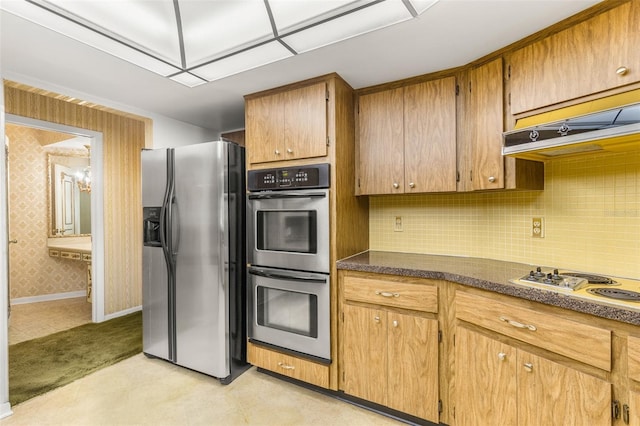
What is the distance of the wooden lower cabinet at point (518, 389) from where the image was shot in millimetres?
1183

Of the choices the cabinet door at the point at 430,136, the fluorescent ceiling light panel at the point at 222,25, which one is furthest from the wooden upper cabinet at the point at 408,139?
the fluorescent ceiling light panel at the point at 222,25

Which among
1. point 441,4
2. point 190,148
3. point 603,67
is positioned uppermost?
point 441,4

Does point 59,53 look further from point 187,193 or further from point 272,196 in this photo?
point 272,196

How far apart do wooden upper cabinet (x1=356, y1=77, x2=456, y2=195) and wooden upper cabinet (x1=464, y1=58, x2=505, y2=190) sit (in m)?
0.14

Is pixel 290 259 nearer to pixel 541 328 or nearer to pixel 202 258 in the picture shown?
pixel 202 258

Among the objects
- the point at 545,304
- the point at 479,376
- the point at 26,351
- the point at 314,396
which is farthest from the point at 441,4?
the point at 26,351

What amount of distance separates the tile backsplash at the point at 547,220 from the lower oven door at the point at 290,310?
2.52 feet

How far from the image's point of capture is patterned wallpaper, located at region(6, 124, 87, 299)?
405 cm

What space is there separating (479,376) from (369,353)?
0.64 metres

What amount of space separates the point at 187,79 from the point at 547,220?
8.56ft

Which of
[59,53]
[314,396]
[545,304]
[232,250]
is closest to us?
[545,304]

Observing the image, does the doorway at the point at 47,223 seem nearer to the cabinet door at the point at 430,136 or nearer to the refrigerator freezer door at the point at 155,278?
the refrigerator freezer door at the point at 155,278

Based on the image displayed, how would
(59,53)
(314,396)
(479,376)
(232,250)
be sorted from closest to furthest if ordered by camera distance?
(479,376), (59,53), (314,396), (232,250)

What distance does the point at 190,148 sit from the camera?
2.36 m
